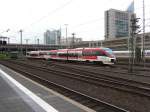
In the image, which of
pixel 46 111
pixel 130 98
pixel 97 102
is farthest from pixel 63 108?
pixel 130 98

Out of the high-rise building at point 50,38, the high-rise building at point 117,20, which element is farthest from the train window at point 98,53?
the high-rise building at point 50,38

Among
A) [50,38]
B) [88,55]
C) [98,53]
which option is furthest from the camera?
[50,38]

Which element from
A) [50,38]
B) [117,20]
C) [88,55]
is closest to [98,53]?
[88,55]

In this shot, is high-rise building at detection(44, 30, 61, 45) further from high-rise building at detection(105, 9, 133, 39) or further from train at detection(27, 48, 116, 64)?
train at detection(27, 48, 116, 64)

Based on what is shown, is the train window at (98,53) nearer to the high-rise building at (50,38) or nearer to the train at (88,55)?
the train at (88,55)

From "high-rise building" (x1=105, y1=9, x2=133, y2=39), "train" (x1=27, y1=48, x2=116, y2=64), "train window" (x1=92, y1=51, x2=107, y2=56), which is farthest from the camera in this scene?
"high-rise building" (x1=105, y1=9, x2=133, y2=39)

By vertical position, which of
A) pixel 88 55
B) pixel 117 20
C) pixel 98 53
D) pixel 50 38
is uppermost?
pixel 117 20

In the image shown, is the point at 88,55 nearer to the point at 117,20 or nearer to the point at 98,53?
the point at 98,53

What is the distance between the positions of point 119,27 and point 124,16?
6.83m

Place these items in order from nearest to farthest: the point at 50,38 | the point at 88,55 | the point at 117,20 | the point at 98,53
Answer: the point at 98,53, the point at 88,55, the point at 117,20, the point at 50,38

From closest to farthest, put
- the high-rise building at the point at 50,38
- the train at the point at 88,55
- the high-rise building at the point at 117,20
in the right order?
the train at the point at 88,55 < the high-rise building at the point at 117,20 < the high-rise building at the point at 50,38

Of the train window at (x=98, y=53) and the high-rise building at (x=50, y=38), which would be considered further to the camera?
the high-rise building at (x=50, y=38)

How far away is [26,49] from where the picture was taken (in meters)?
152

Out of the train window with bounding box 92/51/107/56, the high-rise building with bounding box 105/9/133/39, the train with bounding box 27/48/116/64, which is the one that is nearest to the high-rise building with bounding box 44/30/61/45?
the high-rise building with bounding box 105/9/133/39
